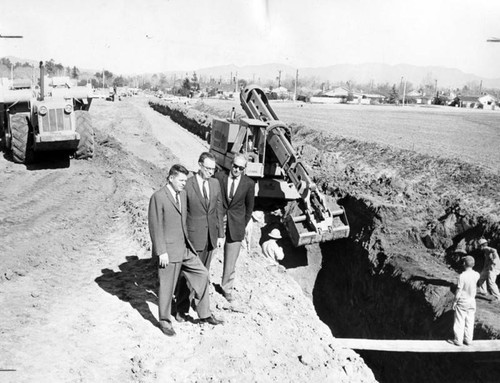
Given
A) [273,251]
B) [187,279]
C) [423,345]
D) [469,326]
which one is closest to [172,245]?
[187,279]

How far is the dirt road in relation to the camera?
498cm

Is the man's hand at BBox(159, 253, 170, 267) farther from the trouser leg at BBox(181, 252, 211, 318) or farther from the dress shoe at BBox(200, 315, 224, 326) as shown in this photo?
the dress shoe at BBox(200, 315, 224, 326)

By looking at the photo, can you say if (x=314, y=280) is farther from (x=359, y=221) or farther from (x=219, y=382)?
(x=219, y=382)

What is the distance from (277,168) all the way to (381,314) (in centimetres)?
455

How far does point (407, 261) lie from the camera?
980cm

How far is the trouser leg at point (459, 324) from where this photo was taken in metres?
6.83

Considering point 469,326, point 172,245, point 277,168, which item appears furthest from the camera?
point 277,168

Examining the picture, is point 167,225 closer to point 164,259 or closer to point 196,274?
point 164,259

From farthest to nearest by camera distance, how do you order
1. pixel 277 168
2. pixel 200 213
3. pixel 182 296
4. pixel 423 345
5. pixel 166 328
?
pixel 277 168
pixel 423 345
pixel 182 296
pixel 200 213
pixel 166 328

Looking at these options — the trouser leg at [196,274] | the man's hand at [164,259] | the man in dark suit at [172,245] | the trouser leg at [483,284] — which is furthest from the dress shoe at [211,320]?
the trouser leg at [483,284]

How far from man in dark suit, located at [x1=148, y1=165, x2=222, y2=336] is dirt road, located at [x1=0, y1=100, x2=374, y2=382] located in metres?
0.49

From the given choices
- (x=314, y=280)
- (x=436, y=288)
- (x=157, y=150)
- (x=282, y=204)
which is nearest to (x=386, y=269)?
(x=436, y=288)

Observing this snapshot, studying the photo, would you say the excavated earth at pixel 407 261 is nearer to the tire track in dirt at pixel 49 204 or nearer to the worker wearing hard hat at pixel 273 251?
the worker wearing hard hat at pixel 273 251

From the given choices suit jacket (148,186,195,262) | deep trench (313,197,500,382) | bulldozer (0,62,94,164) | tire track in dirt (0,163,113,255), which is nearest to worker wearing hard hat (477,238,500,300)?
deep trench (313,197,500,382)
